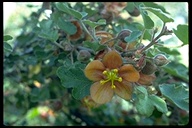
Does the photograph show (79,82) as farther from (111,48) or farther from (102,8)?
(102,8)

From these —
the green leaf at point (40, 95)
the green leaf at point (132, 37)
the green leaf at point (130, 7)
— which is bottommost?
the green leaf at point (40, 95)

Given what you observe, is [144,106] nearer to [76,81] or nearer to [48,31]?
[76,81]

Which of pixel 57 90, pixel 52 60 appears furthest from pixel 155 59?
pixel 57 90

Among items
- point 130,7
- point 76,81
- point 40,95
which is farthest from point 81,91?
point 40,95

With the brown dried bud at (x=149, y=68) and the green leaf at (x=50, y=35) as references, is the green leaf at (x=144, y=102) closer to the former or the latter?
the brown dried bud at (x=149, y=68)

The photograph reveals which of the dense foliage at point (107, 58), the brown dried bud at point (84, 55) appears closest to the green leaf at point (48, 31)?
the dense foliage at point (107, 58)
